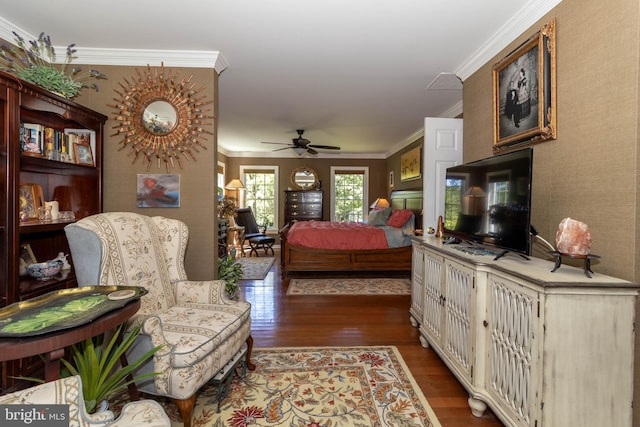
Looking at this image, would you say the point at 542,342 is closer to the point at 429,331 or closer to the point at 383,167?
the point at 429,331

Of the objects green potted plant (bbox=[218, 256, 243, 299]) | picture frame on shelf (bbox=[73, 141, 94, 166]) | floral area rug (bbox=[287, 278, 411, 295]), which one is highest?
picture frame on shelf (bbox=[73, 141, 94, 166])

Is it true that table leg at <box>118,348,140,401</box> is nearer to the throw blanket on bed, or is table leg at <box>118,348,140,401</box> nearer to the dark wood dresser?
the throw blanket on bed

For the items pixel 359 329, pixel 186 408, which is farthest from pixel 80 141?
pixel 359 329

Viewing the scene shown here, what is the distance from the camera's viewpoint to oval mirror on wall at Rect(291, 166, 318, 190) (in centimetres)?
827

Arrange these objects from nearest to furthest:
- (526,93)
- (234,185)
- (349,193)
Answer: (526,93) → (234,185) → (349,193)

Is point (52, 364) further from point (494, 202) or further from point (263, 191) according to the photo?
point (263, 191)

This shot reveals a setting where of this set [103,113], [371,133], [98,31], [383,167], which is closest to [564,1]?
[98,31]

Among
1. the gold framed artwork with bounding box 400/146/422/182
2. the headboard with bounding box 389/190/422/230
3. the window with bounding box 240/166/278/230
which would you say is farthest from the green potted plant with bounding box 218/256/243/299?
the window with bounding box 240/166/278/230

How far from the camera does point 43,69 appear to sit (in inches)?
89.0

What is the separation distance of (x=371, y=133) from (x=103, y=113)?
451 cm

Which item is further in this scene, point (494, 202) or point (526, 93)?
point (526, 93)

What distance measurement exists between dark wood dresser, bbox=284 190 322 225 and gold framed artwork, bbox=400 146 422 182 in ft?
6.97

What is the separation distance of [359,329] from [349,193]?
5774 mm

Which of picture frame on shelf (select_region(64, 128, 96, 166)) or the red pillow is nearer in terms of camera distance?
picture frame on shelf (select_region(64, 128, 96, 166))
